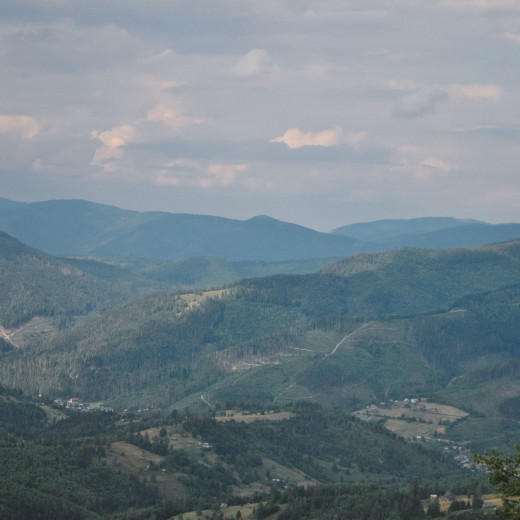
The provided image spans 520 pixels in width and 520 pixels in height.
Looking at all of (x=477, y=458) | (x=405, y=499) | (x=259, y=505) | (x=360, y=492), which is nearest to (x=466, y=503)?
(x=405, y=499)

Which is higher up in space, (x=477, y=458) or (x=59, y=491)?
(x=477, y=458)

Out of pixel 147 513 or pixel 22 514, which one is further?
pixel 147 513

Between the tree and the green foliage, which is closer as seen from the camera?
the tree

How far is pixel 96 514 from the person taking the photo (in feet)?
632

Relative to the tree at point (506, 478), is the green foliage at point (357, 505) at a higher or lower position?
lower

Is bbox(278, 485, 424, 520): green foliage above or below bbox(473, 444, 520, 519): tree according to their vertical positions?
below

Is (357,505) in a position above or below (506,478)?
below

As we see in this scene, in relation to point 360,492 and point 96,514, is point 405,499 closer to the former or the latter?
point 360,492

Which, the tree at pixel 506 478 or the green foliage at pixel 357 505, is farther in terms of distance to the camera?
the green foliage at pixel 357 505

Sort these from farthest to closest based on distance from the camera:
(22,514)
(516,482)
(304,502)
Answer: (304,502)
(22,514)
(516,482)

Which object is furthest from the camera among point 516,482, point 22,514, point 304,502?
point 304,502

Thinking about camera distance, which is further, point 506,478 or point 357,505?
point 357,505

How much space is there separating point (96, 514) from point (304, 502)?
41.9 metres

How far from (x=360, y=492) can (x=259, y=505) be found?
21175 mm
